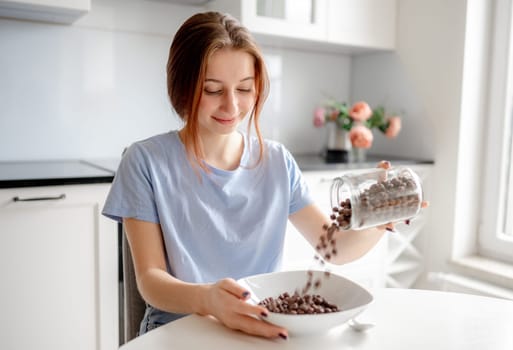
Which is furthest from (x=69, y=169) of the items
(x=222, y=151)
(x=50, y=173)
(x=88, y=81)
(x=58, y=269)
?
(x=222, y=151)

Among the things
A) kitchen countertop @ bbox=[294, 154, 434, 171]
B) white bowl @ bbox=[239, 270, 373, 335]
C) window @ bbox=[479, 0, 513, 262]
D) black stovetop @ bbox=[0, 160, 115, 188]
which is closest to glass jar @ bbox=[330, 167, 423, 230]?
white bowl @ bbox=[239, 270, 373, 335]

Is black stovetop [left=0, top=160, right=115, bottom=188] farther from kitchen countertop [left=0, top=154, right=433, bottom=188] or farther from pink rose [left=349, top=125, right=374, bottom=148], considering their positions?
pink rose [left=349, top=125, right=374, bottom=148]

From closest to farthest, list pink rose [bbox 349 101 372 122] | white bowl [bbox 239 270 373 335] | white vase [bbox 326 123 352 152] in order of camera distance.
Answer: white bowl [bbox 239 270 373 335], pink rose [bbox 349 101 372 122], white vase [bbox 326 123 352 152]

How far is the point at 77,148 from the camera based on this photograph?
2.26 meters

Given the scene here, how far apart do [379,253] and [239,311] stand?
1765mm

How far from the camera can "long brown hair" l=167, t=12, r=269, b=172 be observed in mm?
1051

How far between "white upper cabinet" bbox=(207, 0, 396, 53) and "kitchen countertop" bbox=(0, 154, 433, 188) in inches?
23.3

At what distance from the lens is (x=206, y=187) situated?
45.6 inches

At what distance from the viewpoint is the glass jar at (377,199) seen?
86 cm

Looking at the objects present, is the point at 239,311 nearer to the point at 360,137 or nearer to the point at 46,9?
the point at 46,9

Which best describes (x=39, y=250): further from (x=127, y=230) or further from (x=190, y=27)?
(x=190, y=27)

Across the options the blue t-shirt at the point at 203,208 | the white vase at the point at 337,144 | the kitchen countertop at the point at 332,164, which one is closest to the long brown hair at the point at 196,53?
Result: the blue t-shirt at the point at 203,208

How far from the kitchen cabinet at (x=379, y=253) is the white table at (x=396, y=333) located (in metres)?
1.21

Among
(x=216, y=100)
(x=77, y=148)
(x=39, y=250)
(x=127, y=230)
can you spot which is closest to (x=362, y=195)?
(x=216, y=100)
